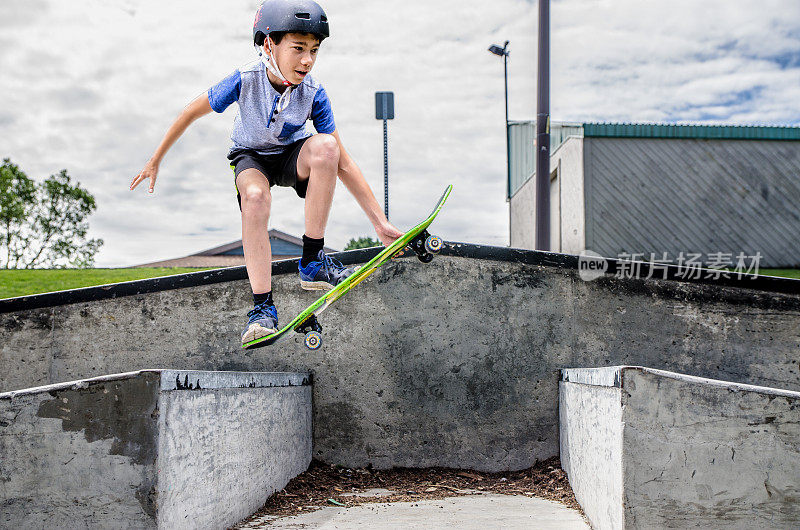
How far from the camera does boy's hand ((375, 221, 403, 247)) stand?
444 cm

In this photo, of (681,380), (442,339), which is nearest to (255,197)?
(681,380)

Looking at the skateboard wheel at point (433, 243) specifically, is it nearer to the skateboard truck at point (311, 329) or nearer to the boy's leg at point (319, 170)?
the boy's leg at point (319, 170)

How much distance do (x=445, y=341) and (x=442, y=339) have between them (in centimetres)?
A: 4

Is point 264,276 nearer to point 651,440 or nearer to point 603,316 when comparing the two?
point 651,440

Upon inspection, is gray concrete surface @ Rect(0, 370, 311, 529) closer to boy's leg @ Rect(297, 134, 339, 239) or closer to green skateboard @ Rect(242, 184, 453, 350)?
green skateboard @ Rect(242, 184, 453, 350)

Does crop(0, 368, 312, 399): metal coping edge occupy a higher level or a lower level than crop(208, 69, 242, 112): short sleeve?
lower

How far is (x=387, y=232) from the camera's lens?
175 inches

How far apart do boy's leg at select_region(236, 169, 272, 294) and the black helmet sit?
86 centimetres

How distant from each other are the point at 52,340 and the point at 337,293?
4.63m

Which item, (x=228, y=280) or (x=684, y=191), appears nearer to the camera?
(x=228, y=280)

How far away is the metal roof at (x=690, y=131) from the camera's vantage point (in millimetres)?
17938

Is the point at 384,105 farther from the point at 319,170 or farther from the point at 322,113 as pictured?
the point at 319,170

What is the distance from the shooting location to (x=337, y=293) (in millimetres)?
4520

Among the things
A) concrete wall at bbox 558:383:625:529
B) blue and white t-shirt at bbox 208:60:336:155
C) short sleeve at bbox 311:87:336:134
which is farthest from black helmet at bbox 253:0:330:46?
concrete wall at bbox 558:383:625:529
